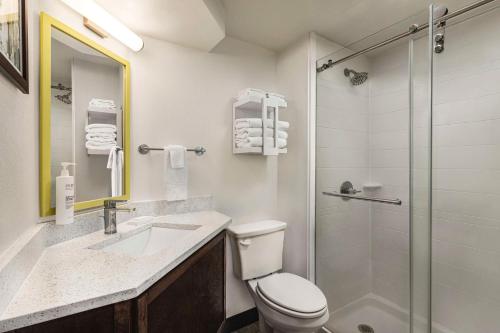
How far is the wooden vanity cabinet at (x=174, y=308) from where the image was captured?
0.60 metres

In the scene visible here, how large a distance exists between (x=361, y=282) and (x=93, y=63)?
240 centimetres

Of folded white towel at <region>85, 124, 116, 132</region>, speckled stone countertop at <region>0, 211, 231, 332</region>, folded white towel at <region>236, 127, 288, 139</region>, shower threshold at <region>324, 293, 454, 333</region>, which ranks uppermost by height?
folded white towel at <region>236, 127, 288, 139</region>

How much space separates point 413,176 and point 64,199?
6.11 ft

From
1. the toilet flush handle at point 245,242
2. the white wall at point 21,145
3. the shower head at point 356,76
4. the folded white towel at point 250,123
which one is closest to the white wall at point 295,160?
the folded white towel at point 250,123

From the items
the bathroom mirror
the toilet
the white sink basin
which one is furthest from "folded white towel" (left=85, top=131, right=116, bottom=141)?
the toilet

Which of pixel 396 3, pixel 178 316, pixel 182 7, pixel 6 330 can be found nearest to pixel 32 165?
pixel 6 330

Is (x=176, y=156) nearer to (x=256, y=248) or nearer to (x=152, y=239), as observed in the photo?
(x=152, y=239)

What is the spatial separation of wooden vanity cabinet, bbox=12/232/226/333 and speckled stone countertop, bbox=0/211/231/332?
0.10 feet

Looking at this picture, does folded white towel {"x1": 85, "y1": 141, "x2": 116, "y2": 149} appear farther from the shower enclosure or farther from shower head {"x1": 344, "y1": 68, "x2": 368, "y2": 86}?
shower head {"x1": 344, "y1": 68, "x2": 368, "y2": 86}

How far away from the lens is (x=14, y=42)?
71 centimetres

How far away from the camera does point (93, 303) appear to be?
598 mm

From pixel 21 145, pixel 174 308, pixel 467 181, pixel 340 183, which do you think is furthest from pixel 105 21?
pixel 467 181

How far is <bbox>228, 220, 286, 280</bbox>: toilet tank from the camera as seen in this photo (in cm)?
163

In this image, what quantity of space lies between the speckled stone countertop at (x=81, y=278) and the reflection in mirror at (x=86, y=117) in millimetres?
276
